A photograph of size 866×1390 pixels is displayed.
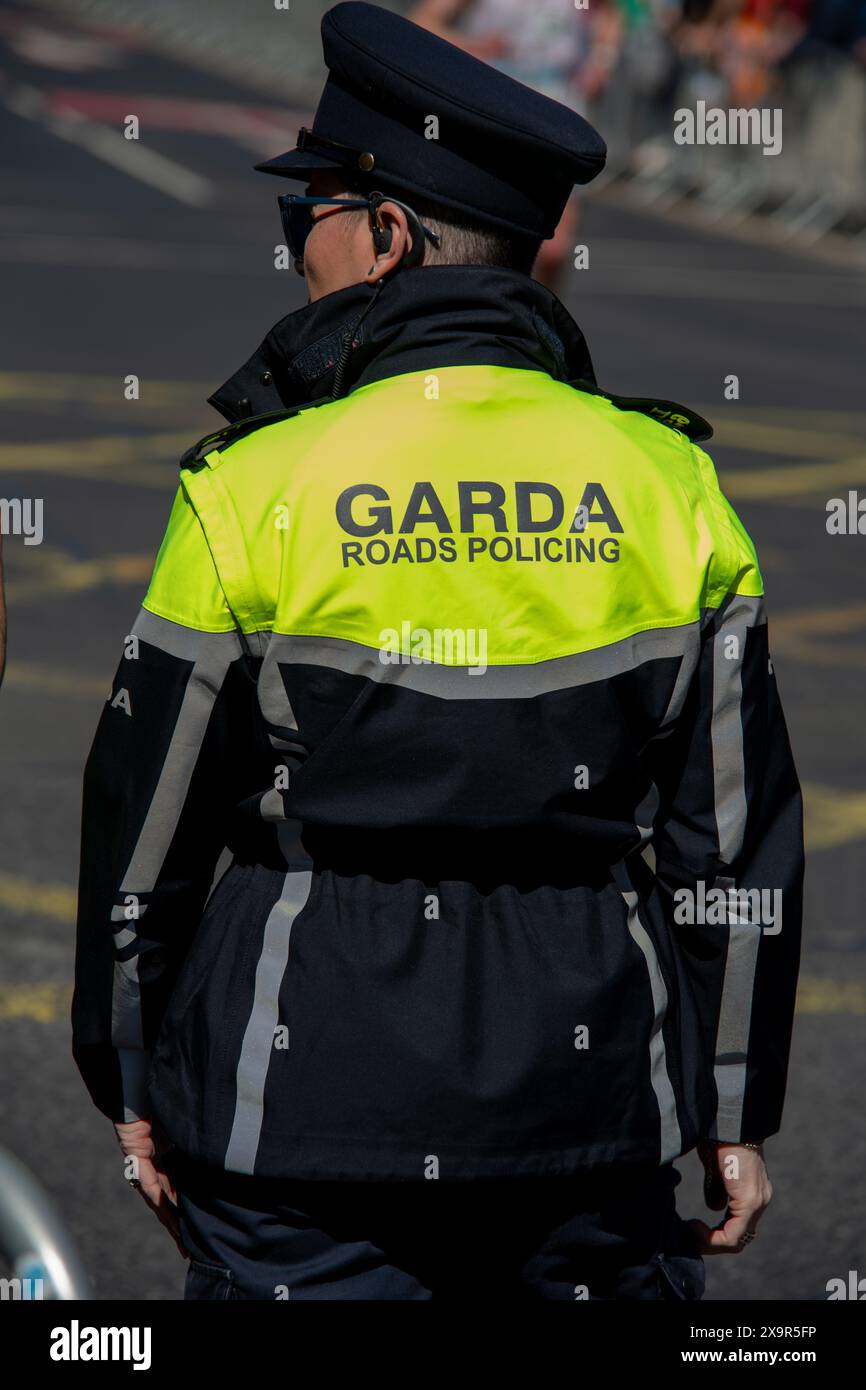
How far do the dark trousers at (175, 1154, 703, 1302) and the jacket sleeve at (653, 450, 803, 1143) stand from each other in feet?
0.80

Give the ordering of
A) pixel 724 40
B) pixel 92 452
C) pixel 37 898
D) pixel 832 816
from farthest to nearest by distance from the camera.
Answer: pixel 724 40
pixel 92 452
pixel 832 816
pixel 37 898

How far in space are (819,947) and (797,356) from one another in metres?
9.14

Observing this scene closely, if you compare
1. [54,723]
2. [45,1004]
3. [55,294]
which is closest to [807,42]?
[55,294]

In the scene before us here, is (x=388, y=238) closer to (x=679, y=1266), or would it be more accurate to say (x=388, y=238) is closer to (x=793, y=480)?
(x=679, y=1266)

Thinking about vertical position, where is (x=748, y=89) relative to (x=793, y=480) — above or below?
above

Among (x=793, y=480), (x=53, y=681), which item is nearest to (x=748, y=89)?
(x=793, y=480)

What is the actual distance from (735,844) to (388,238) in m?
0.86

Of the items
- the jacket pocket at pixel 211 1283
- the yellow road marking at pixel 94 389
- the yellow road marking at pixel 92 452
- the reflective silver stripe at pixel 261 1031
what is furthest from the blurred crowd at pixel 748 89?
the jacket pocket at pixel 211 1283

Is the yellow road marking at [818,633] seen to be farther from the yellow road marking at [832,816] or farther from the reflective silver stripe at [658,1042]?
the reflective silver stripe at [658,1042]

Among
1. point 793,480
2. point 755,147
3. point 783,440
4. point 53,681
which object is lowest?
point 53,681

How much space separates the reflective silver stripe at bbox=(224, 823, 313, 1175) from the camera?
7.55 ft

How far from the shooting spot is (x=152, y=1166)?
2529mm

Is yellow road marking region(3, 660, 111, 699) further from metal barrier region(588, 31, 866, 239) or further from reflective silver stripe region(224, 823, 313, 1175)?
metal barrier region(588, 31, 866, 239)
